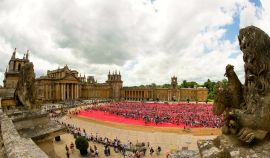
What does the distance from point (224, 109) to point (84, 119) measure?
4542cm

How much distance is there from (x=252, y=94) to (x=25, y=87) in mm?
9388

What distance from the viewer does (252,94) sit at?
337 centimetres

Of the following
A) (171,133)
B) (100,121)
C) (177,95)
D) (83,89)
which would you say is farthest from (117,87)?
(171,133)

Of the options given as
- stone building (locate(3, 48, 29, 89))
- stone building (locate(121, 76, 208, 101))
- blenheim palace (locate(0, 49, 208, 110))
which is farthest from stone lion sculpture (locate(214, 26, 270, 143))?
A: stone building (locate(121, 76, 208, 101))

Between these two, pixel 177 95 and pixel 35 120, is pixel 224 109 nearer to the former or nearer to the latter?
pixel 35 120

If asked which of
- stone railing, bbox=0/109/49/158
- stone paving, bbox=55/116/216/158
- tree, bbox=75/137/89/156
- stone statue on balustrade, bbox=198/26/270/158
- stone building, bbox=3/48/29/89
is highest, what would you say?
stone building, bbox=3/48/29/89

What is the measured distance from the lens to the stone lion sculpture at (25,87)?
10211 millimetres

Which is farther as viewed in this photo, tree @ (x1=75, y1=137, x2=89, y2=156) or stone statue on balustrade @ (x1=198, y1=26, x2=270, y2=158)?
tree @ (x1=75, y1=137, x2=89, y2=156)

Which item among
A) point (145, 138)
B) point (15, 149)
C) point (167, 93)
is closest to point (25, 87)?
point (15, 149)

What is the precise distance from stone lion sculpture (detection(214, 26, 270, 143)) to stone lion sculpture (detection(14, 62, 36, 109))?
8.78 metres

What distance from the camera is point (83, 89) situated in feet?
394

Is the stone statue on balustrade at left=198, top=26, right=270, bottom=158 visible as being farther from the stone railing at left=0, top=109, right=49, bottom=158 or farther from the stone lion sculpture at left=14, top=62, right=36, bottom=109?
the stone lion sculpture at left=14, top=62, right=36, bottom=109

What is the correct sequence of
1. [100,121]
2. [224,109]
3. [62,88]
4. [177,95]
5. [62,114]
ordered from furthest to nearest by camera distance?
1. [177,95]
2. [62,88]
3. [62,114]
4. [100,121]
5. [224,109]

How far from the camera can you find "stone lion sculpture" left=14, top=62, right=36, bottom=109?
1021cm
